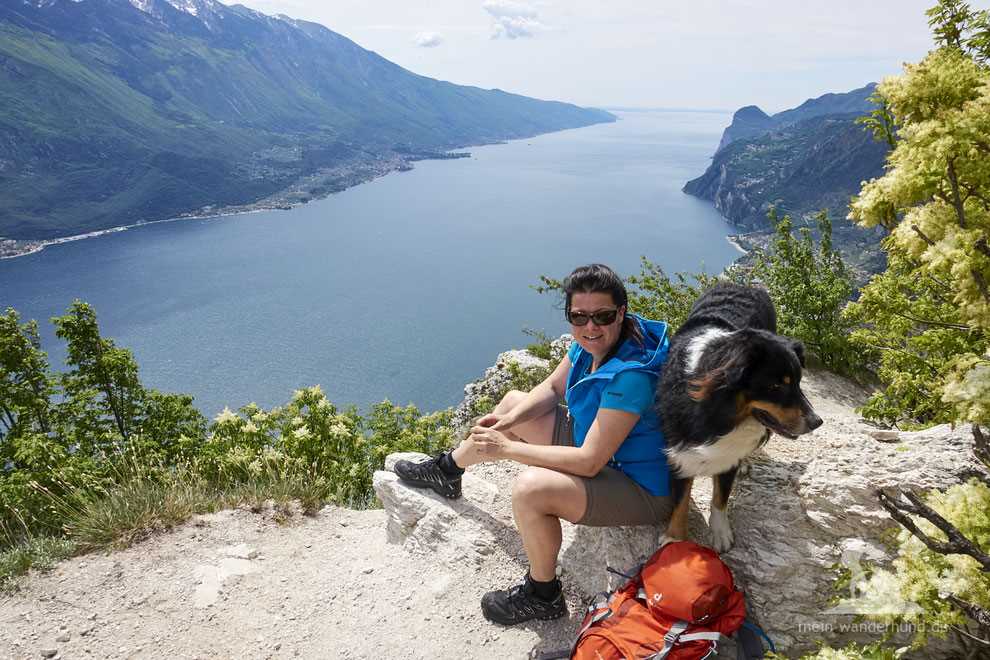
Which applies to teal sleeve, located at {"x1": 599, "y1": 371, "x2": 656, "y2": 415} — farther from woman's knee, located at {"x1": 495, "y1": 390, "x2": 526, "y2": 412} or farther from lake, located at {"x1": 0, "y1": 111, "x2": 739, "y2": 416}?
lake, located at {"x1": 0, "y1": 111, "x2": 739, "y2": 416}

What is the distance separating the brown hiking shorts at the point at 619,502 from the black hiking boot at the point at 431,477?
1.43 metres

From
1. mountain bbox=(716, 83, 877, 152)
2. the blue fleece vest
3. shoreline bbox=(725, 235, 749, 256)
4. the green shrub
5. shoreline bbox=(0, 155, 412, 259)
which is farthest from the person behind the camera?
mountain bbox=(716, 83, 877, 152)

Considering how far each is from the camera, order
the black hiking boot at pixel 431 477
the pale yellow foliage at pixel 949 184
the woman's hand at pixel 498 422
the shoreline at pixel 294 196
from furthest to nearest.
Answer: the shoreline at pixel 294 196 < the black hiking boot at pixel 431 477 < the woman's hand at pixel 498 422 < the pale yellow foliage at pixel 949 184

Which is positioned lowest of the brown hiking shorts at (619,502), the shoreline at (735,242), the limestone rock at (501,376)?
the shoreline at (735,242)

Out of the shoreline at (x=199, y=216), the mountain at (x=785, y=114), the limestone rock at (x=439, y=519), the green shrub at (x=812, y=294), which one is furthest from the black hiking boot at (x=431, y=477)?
the mountain at (x=785, y=114)

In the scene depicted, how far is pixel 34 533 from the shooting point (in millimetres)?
4840

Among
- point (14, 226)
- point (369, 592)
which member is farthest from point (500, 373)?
point (14, 226)

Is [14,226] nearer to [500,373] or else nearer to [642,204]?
[642,204]

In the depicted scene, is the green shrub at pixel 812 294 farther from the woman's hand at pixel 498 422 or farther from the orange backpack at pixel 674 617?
the orange backpack at pixel 674 617

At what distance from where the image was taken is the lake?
4584cm

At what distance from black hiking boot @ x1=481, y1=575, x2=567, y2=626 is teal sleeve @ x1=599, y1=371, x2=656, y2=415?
122cm

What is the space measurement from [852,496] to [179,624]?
4.22 m

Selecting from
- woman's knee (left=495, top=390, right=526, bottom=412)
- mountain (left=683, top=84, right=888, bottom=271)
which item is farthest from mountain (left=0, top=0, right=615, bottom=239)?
woman's knee (left=495, top=390, right=526, bottom=412)

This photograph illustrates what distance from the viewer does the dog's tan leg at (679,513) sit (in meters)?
2.88
